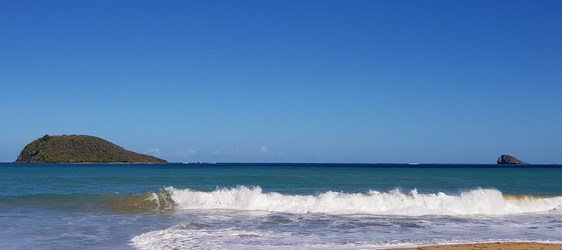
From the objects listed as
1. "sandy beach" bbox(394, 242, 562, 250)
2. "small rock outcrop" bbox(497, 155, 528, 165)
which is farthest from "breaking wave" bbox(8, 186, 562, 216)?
"small rock outcrop" bbox(497, 155, 528, 165)

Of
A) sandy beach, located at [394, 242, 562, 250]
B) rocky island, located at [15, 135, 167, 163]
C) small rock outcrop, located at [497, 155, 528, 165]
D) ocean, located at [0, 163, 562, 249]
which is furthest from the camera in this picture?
small rock outcrop, located at [497, 155, 528, 165]

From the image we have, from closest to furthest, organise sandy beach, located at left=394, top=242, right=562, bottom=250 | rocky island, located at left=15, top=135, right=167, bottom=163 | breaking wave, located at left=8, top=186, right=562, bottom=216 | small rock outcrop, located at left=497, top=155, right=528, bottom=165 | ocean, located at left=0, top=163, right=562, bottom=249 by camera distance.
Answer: sandy beach, located at left=394, top=242, right=562, bottom=250 < ocean, located at left=0, top=163, right=562, bottom=249 < breaking wave, located at left=8, top=186, right=562, bottom=216 < rocky island, located at left=15, top=135, right=167, bottom=163 < small rock outcrop, located at left=497, top=155, right=528, bottom=165

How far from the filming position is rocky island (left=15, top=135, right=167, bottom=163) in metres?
149

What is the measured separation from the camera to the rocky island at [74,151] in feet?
488

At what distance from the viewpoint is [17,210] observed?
24.6 metres

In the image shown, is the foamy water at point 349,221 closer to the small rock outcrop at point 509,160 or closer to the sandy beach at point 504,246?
the sandy beach at point 504,246

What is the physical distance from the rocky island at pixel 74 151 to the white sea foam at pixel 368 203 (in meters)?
126

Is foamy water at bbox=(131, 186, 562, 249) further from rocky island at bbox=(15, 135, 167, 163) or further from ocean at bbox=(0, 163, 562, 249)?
rocky island at bbox=(15, 135, 167, 163)

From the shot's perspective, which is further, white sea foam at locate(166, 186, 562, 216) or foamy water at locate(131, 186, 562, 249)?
white sea foam at locate(166, 186, 562, 216)

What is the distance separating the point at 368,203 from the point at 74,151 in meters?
137

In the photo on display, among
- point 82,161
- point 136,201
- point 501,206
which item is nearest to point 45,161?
point 82,161

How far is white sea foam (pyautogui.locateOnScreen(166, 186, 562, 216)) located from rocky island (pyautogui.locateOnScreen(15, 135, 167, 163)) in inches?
4975

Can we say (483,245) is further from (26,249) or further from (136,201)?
(136,201)

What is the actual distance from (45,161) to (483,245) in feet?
496
